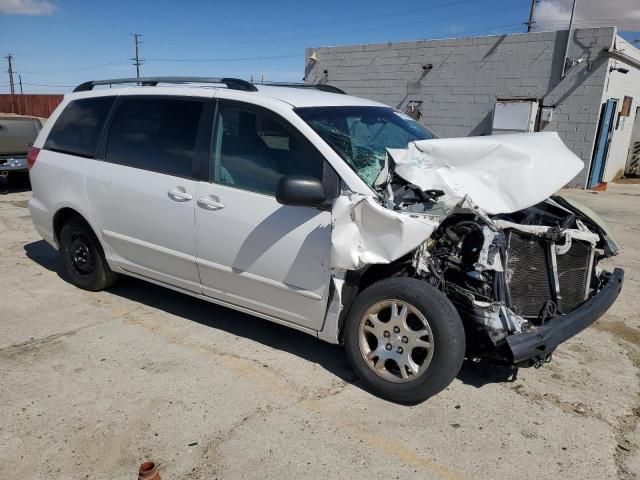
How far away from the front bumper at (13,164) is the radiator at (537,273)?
33.4ft

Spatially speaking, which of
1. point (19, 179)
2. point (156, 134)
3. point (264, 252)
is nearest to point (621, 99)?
point (156, 134)

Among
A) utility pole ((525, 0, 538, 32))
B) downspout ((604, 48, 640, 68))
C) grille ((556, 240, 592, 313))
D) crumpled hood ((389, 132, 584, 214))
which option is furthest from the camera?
utility pole ((525, 0, 538, 32))

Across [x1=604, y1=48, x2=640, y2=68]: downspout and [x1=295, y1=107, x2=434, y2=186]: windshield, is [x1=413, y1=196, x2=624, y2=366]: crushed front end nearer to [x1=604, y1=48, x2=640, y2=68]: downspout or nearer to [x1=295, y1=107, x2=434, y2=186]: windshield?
[x1=295, y1=107, x2=434, y2=186]: windshield

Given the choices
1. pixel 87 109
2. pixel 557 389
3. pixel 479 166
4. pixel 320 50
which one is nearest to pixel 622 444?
pixel 557 389

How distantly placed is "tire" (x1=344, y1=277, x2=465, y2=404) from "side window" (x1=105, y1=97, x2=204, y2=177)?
1.70 meters

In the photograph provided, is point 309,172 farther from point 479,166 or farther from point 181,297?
point 181,297

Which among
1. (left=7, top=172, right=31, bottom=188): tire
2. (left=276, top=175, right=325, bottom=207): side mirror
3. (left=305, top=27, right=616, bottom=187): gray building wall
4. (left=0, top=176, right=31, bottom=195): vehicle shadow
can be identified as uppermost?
(left=305, top=27, right=616, bottom=187): gray building wall

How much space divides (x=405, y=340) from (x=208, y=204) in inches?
65.0

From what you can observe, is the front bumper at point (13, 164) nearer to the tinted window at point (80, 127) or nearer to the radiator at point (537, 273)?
the tinted window at point (80, 127)

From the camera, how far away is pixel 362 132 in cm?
377

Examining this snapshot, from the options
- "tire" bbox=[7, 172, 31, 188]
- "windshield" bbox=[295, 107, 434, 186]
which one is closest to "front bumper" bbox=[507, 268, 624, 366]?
"windshield" bbox=[295, 107, 434, 186]

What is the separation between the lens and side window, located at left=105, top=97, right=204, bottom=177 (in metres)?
3.90

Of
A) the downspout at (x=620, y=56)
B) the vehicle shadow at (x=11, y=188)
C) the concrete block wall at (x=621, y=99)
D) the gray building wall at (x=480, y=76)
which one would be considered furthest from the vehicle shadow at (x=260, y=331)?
the concrete block wall at (x=621, y=99)

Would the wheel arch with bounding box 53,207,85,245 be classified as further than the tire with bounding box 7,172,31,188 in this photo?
No
